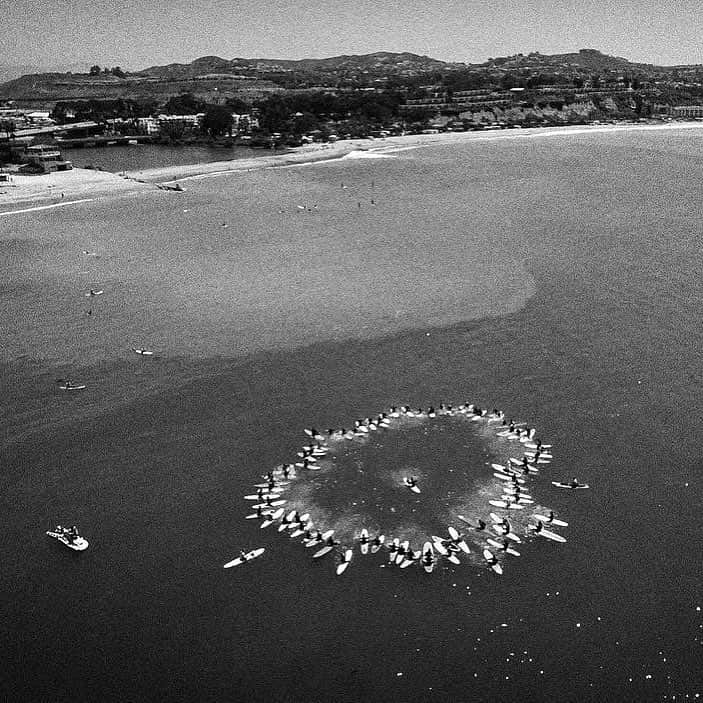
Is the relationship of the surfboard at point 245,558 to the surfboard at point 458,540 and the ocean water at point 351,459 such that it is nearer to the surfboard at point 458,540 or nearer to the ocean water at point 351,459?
the ocean water at point 351,459

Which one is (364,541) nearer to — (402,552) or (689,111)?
(402,552)

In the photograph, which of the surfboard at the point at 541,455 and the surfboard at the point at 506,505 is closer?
the surfboard at the point at 506,505

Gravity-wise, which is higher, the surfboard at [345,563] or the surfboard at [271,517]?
the surfboard at [271,517]

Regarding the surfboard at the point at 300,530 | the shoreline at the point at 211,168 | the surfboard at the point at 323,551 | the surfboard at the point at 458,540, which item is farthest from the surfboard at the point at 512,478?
the shoreline at the point at 211,168

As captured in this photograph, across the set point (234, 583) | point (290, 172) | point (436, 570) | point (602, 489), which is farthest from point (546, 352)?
point (290, 172)

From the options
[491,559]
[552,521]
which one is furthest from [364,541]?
[552,521]

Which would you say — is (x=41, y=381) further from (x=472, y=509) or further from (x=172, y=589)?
(x=472, y=509)

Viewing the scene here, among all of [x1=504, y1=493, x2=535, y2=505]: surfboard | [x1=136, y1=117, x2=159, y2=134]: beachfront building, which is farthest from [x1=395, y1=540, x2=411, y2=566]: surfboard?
[x1=136, y1=117, x2=159, y2=134]: beachfront building
